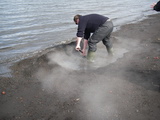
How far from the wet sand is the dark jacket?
1287 mm

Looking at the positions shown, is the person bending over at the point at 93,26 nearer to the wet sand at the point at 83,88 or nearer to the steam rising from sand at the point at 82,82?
the steam rising from sand at the point at 82,82

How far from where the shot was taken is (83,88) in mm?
4445

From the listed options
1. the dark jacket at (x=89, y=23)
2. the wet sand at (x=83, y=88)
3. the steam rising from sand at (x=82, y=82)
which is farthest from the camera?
the dark jacket at (x=89, y=23)

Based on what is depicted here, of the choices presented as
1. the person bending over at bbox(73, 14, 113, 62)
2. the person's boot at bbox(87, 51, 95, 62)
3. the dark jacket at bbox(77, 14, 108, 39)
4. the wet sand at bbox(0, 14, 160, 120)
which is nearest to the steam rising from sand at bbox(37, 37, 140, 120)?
the wet sand at bbox(0, 14, 160, 120)

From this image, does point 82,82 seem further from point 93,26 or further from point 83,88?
point 93,26

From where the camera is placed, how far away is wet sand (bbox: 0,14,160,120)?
3582mm

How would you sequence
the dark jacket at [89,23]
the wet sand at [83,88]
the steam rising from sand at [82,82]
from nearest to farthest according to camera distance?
the wet sand at [83,88] < the steam rising from sand at [82,82] < the dark jacket at [89,23]

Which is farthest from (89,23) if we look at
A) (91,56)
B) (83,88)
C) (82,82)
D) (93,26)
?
(83,88)

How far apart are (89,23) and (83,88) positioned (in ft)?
6.59

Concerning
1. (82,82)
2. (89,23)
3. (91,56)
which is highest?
(89,23)

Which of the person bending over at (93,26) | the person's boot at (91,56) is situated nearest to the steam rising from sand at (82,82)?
the person's boot at (91,56)

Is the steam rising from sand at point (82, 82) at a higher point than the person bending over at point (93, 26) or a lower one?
lower

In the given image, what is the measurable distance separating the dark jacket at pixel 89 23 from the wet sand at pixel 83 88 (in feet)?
4.22

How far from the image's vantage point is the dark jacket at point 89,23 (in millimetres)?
4977
